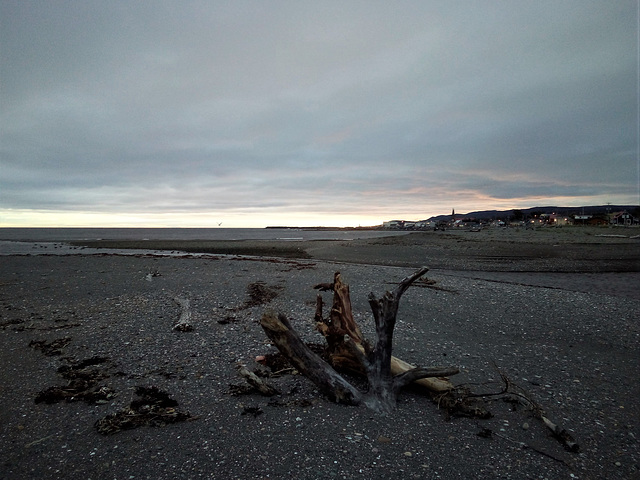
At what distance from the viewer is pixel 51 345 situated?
7773mm

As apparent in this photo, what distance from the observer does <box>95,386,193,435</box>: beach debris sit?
4652 mm

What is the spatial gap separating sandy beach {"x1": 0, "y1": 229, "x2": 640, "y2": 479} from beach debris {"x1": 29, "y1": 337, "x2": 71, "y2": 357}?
5cm

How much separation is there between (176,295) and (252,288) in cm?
308

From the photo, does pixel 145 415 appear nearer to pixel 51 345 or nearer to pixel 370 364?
→ pixel 370 364

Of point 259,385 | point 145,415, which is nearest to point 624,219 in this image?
point 259,385

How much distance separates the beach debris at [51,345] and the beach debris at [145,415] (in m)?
3.45

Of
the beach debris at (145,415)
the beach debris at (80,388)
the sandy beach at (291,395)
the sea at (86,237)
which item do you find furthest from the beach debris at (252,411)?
the sea at (86,237)

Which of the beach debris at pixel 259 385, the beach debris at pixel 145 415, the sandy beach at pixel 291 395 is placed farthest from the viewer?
the beach debris at pixel 259 385

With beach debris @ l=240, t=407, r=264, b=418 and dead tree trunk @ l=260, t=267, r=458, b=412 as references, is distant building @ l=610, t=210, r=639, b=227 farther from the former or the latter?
beach debris @ l=240, t=407, r=264, b=418

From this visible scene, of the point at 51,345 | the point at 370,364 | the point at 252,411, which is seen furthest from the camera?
the point at 51,345

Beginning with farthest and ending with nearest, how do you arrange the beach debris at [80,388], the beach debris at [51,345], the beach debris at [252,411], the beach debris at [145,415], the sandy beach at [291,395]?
the beach debris at [51,345] → the beach debris at [80,388] → the beach debris at [252,411] → the beach debris at [145,415] → the sandy beach at [291,395]

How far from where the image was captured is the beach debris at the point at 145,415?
4652 millimetres

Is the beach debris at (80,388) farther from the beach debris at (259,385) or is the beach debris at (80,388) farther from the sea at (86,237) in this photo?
the sea at (86,237)

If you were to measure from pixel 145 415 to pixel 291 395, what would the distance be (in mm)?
2154
